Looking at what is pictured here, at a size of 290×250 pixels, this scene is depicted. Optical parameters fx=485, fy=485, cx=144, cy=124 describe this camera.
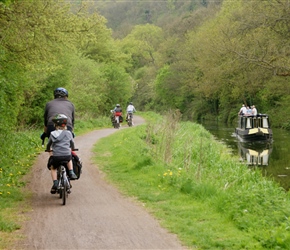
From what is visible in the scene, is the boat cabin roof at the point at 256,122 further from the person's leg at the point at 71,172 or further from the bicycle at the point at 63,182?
the bicycle at the point at 63,182

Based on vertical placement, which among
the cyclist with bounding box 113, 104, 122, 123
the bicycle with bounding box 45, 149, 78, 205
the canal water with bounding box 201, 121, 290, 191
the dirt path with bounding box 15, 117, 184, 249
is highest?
the cyclist with bounding box 113, 104, 122, 123

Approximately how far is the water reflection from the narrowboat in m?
0.82

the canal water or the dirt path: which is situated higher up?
the dirt path

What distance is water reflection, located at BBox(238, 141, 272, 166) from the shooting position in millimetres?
20600

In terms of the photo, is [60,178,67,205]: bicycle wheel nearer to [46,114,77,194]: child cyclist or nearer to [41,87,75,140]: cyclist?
[46,114,77,194]: child cyclist

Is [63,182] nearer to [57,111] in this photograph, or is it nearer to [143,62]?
[57,111]

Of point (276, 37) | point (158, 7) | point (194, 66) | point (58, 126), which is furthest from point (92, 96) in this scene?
point (158, 7)

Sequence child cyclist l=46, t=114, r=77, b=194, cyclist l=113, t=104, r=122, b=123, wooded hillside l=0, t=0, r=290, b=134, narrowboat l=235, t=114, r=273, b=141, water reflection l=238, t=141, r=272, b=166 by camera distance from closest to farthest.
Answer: child cyclist l=46, t=114, r=77, b=194, wooded hillside l=0, t=0, r=290, b=134, water reflection l=238, t=141, r=272, b=166, narrowboat l=235, t=114, r=273, b=141, cyclist l=113, t=104, r=122, b=123

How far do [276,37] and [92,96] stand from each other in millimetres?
14651

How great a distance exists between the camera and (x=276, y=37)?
120 ft

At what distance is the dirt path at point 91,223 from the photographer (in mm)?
6434

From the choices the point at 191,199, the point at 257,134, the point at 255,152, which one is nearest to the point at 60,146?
the point at 191,199

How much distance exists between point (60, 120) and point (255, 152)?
17951mm

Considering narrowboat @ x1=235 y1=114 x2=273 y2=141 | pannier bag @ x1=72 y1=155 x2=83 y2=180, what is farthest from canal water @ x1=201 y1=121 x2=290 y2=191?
pannier bag @ x1=72 y1=155 x2=83 y2=180
